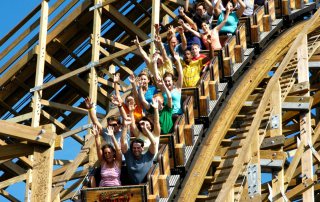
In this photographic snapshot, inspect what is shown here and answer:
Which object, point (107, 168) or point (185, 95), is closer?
point (107, 168)

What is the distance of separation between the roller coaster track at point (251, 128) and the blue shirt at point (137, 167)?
412 mm

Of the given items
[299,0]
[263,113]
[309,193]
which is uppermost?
[299,0]

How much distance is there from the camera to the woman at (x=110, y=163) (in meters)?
9.50

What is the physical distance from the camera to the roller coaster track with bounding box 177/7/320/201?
9.83 meters

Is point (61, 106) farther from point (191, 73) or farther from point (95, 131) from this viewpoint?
point (95, 131)

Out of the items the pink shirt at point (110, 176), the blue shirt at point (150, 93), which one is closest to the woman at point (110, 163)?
the pink shirt at point (110, 176)

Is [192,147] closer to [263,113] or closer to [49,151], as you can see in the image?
[263,113]

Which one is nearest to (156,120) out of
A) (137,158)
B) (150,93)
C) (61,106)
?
(137,158)

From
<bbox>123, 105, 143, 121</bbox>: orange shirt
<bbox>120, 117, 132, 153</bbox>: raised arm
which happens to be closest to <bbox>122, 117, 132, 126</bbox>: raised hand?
<bbox>120, 117, 132, 153</bbox>: raised arm

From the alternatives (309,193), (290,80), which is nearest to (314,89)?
(290,80)

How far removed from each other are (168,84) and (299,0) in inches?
154

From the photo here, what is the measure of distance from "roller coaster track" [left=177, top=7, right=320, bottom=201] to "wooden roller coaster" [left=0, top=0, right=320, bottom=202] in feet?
0.04

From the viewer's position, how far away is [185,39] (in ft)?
38.7

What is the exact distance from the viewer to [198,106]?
35.2ft
